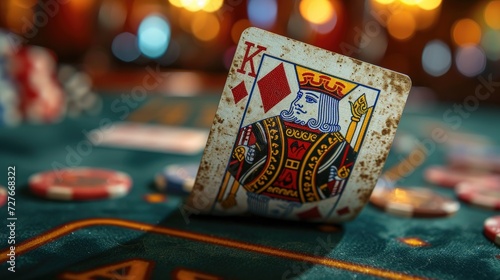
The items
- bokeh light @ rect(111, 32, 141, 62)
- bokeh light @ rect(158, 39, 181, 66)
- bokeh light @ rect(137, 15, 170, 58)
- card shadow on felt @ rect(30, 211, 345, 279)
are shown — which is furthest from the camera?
bokeh light @ rect(158, 39, 181, 66)

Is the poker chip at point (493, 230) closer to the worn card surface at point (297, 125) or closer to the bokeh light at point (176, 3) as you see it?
the worn card surface at point (297, 125)

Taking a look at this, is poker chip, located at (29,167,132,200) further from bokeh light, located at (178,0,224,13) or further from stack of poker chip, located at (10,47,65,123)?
bokeh light, located at (178,0,224,13)

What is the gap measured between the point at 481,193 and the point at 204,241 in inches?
60.0

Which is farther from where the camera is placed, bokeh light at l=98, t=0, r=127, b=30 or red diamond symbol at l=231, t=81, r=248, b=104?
bokeh light at l=98, t=0, r=127, b=30

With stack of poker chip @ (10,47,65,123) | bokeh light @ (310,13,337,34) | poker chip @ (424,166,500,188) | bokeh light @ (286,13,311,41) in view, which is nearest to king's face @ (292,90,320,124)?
poker chip @ (424,166,500,188)

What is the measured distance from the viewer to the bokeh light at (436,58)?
1363 cm

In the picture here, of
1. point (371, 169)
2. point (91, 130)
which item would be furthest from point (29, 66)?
point (371, 169)

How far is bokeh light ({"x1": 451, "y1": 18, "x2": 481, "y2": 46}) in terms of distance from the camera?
44.8 ft

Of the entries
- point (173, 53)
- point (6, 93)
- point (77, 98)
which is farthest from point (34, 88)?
point (173, 53)

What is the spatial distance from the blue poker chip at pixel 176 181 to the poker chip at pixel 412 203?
83cm

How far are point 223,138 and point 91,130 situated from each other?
2608mm

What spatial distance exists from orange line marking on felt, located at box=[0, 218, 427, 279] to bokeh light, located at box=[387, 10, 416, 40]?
13.6 m

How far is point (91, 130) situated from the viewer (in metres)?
3.97

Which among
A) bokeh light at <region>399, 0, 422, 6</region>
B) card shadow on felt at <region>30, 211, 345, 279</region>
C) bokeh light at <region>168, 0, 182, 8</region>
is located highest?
bokeh light at <region>399, 0, 422, 6</region>
